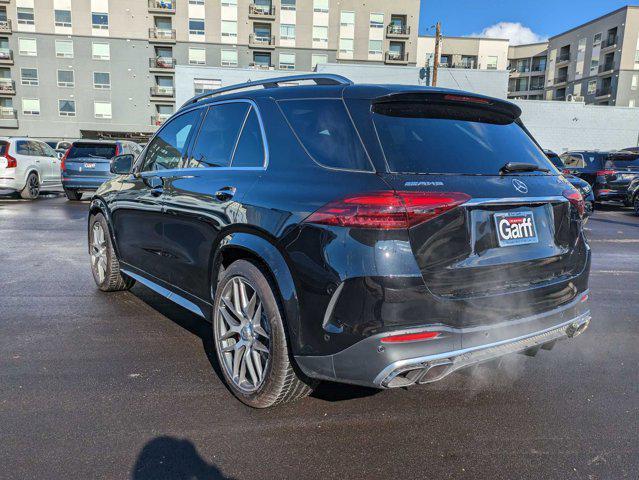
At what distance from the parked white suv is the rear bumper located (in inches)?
556

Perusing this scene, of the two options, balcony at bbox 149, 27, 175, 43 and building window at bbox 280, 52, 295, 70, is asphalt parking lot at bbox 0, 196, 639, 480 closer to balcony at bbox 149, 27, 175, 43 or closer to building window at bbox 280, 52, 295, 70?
building window at bbox 280, 52, 295, 70

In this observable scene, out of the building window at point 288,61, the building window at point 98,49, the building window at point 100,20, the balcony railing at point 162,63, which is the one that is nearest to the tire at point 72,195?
the balcony railing at point 162,63

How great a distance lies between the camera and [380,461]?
7.80 feet

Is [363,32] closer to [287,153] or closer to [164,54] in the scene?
[164,54]

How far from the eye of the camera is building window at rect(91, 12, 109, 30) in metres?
51.0

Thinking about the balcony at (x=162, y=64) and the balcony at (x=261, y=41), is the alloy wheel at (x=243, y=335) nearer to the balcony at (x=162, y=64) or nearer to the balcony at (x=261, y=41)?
the balcony at (x=261, y=41)

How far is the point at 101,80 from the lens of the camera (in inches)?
2040

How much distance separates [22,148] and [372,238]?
49.1 feet

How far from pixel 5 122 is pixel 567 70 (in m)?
71.5

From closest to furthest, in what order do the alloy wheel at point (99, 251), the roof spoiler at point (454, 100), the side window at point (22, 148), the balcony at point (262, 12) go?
the roof spoiler at point (454, 100), the alloy wheel at point (99, 251), the side window at point (22, 148), the balcony at point (262, 12)

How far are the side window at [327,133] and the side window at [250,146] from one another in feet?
0.81

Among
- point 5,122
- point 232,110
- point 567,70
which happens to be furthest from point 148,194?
point 567,70

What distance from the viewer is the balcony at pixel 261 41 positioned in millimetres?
52625

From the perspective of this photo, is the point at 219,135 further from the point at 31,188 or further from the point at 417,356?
the point at 31,188
